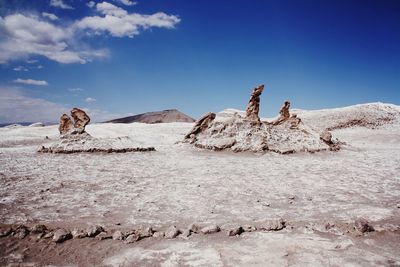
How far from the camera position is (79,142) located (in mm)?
14812

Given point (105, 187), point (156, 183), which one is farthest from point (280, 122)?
point (105, 187)

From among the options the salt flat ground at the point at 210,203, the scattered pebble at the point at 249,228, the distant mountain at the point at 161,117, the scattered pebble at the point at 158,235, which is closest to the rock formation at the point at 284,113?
the salt flat ground at the point at 210,203

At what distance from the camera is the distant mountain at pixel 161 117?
141 ft

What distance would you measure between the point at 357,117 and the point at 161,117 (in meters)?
25.7

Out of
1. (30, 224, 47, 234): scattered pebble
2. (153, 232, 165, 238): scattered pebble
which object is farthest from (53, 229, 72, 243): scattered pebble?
(153, 232, 165, 238): scattered pebble

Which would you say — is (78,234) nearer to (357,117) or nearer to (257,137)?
(257,137)

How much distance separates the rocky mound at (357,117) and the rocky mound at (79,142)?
20012mm

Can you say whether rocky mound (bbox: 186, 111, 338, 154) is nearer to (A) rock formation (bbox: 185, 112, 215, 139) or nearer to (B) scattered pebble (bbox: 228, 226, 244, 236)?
(A) rock formation (bbox: 185, 112, 215, 139)

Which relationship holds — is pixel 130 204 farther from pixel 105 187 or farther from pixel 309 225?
pixel 309 225

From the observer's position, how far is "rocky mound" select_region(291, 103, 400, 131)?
1163 inches

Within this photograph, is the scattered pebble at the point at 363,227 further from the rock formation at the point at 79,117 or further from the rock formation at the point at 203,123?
the rock formation at the point at 79,117

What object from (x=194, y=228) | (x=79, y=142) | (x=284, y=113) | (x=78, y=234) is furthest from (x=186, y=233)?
(x=284, y=113)

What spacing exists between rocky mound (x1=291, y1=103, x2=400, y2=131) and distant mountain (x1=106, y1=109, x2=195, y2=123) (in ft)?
55.3

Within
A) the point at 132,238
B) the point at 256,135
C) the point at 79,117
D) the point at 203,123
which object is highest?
the point at 79,117
